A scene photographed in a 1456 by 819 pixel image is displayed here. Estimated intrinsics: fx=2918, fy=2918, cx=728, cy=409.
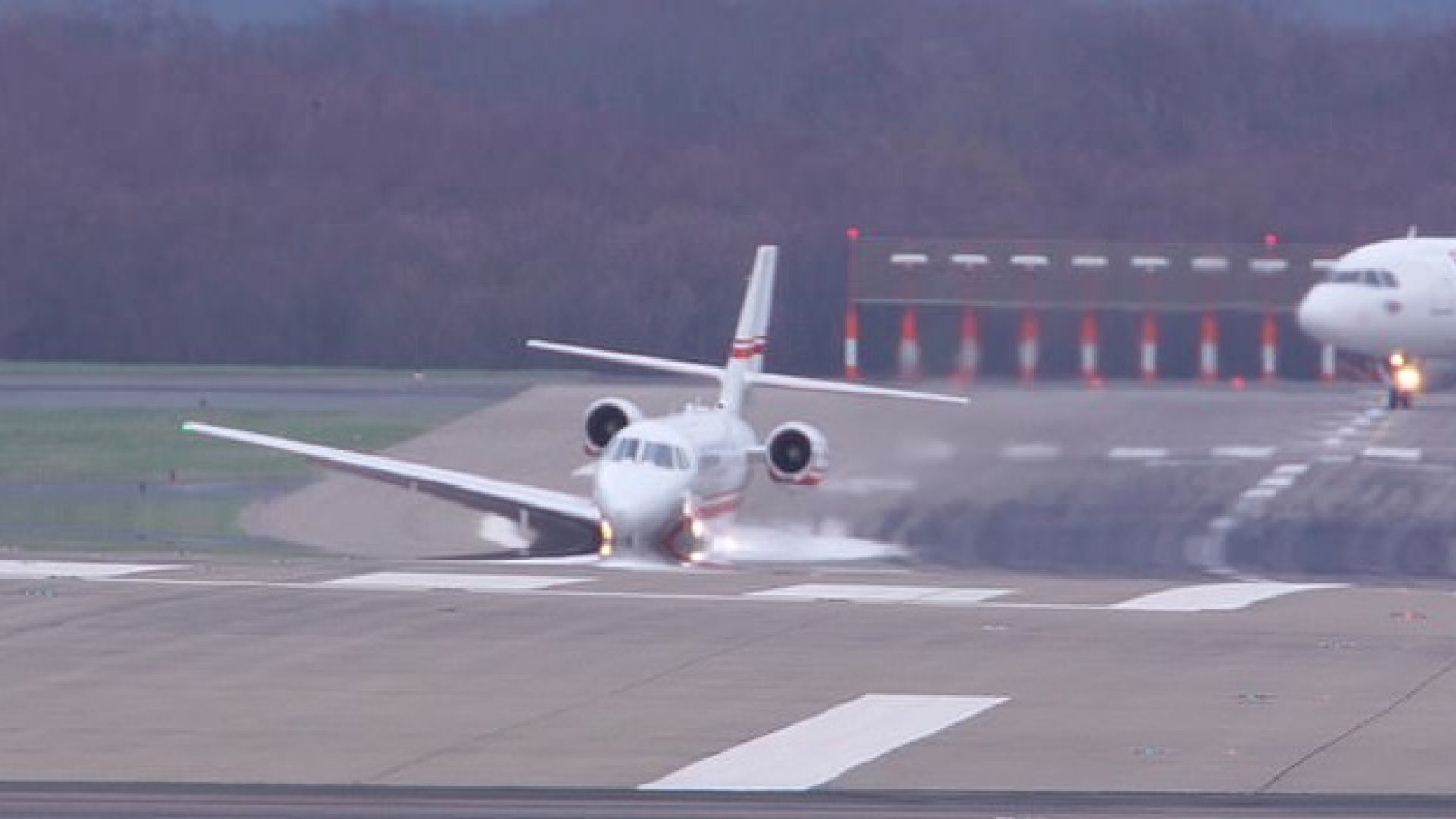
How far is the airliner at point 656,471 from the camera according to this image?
31.4 m

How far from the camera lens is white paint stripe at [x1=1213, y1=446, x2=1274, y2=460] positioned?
35531mm

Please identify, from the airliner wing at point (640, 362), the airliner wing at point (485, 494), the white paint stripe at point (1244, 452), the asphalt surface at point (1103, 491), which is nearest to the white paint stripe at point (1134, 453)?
the asphalt surface at point (1103, 491)

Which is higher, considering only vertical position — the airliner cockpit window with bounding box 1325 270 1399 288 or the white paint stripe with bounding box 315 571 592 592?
the airliner cockpit window with bounding box 1325 270 1399 288

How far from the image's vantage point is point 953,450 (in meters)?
34.1

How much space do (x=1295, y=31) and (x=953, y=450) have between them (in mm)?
8118

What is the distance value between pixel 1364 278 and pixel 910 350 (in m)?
7.25

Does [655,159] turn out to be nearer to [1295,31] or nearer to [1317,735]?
[1295,31]

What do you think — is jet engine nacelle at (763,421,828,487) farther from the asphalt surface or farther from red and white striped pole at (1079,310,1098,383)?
red and white striped pole at (1079,310,1098,383)

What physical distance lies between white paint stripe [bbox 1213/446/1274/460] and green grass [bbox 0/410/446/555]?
11499 millimetres

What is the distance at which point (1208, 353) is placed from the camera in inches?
1404

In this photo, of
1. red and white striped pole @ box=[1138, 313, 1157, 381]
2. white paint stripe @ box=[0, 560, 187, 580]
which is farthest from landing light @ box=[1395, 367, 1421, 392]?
white paint stripe @ box=[0, 560, 187, 580]

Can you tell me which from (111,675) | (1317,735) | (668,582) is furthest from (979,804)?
(668,582)

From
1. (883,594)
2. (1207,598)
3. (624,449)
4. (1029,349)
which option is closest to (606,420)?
(624,449)

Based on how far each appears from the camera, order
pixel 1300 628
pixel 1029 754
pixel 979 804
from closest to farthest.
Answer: pixel 979 804 < pixel 1029 754 < pixel 1300 628
